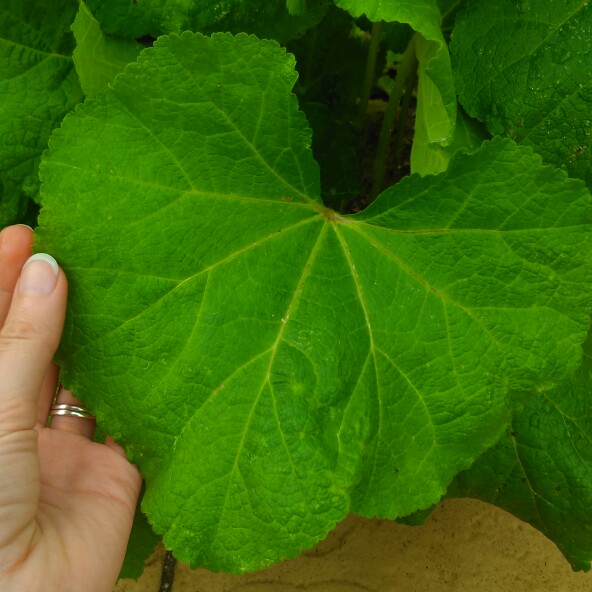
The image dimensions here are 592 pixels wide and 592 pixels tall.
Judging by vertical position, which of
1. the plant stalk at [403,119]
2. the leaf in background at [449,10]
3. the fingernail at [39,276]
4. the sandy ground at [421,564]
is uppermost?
the leaf in background at [449,10]

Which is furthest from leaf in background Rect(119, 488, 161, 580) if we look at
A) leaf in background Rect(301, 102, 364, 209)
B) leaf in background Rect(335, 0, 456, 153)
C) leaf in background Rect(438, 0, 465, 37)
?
leaf in background Rect(438, 0, 465, 37)

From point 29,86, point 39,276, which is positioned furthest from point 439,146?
point 29,86

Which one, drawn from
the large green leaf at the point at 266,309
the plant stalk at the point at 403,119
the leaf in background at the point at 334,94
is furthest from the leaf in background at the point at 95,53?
the plant stalk at the point at 403,119

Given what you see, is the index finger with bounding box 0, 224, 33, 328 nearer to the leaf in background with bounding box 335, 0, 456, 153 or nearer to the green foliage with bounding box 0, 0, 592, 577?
the green foliage with bounding box 0, 0, 592, 577

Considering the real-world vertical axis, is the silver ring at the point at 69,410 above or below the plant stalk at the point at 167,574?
above

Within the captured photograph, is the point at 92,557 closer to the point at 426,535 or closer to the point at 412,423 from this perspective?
the point at 412,423

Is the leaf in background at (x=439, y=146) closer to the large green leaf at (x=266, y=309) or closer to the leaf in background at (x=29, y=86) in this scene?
the large green leaf at (x=266, y=309)
